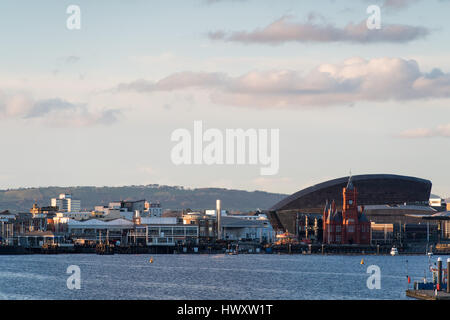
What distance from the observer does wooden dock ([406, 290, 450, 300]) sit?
264 ft

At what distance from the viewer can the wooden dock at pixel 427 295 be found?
80406mm

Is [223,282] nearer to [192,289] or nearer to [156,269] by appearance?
[192,289]

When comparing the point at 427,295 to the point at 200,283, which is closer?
the point at 427,295

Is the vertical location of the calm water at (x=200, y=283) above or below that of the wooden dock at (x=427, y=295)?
below

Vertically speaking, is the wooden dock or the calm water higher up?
the wooden dock

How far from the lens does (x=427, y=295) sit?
274 ft

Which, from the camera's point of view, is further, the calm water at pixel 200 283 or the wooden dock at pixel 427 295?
the calm water at pixel 200 283

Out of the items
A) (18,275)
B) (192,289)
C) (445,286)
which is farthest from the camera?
(18,275)

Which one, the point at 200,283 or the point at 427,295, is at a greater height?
the point at 427,295

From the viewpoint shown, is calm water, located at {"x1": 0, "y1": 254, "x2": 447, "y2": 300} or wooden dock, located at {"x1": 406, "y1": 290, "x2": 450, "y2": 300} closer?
wooden dock, located at {"x1": 406, "y1": 290, "x2": 450, "y2": 300}
